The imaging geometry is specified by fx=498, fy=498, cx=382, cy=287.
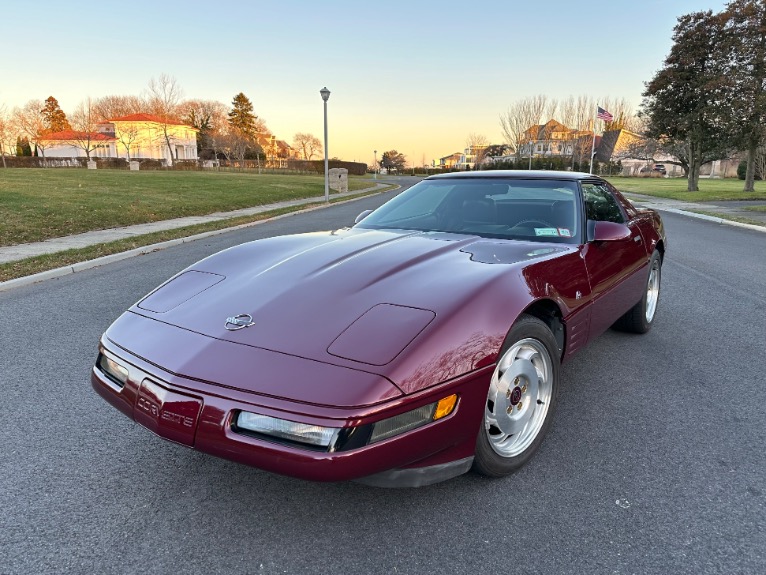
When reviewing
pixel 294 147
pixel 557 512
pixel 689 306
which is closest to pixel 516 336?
pixel 557 512

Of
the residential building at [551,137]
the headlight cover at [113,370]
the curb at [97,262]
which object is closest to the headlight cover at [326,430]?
the headlight cover at [113,370]

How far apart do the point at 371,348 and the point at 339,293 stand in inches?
16.8

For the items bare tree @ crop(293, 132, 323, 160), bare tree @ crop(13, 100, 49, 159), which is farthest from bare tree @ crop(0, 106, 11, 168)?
bare tree @ crop(293, 132, 323, 160)

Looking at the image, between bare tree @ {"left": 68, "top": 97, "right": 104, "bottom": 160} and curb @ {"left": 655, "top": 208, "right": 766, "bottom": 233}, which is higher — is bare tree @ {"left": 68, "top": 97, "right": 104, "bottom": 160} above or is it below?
above

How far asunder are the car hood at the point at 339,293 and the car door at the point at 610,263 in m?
0.31

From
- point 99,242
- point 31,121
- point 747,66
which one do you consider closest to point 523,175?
point 99,242

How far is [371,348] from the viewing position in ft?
5.67

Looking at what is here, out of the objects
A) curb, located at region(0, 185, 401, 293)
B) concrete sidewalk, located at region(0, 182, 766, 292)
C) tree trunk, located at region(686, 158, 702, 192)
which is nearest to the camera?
curb, located at region(0, 185, 401, 293)

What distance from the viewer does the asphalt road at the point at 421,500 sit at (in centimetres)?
173

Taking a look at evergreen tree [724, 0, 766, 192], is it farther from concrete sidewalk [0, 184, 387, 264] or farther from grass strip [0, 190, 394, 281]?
concrete sidewalk [0, 184, 387, 264]

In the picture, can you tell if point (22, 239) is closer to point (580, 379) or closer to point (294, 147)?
point (580, 379)

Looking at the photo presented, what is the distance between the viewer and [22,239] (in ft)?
28.5

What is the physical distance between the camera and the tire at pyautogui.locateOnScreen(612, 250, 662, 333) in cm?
401

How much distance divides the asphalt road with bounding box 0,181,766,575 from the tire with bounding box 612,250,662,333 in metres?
0.76
